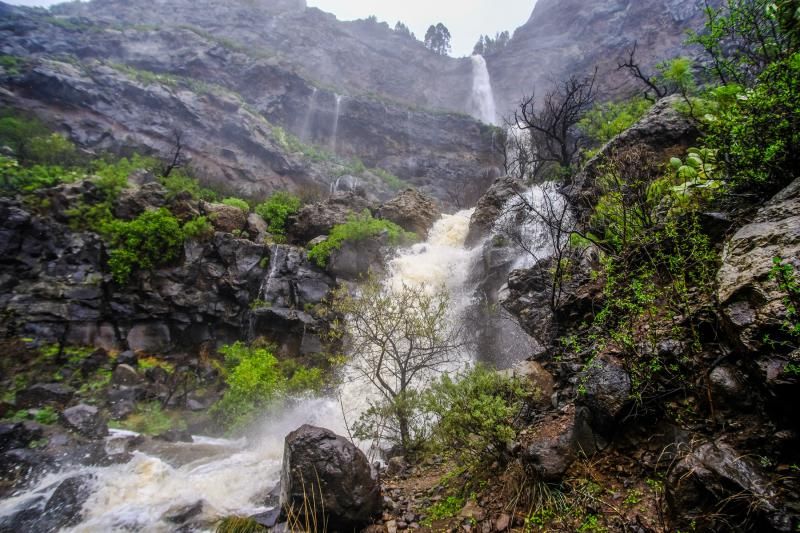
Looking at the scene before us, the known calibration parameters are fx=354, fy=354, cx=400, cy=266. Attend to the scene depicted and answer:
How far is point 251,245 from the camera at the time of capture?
14.0 m

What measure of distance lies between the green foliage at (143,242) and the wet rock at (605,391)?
13567 millimetres

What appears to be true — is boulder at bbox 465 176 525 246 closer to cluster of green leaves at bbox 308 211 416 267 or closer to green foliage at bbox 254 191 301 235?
cluster of green leaves at bbox 308 211 416 267

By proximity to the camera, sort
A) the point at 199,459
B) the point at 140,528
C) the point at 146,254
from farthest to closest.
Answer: the point at 146,254, the point at 199,459, the point at 140,528

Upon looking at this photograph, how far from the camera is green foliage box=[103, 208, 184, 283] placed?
11789 millimetres

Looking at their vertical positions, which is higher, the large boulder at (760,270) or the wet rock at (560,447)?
the large boulder at (760,270)

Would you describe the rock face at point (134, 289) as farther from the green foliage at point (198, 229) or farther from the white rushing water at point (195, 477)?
the white rushing water at point (195, 477)

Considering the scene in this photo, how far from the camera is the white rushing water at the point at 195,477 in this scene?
650 cm

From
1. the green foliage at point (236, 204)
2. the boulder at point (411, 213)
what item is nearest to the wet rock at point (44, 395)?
the green foliage at point (236, 204)

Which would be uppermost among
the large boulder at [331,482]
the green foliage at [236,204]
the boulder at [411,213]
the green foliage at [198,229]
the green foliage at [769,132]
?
the boulder at [411,213]

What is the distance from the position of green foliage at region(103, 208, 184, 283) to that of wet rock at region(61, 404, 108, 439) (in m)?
4.17

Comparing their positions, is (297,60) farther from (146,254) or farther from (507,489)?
(507,489)

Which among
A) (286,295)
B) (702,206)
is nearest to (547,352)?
(702,206)

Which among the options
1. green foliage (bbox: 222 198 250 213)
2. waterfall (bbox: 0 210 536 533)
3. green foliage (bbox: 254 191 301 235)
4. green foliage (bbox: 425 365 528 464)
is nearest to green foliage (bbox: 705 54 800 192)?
green foliage (bbox: 425 365 528 464)

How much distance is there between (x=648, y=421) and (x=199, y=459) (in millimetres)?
9470
